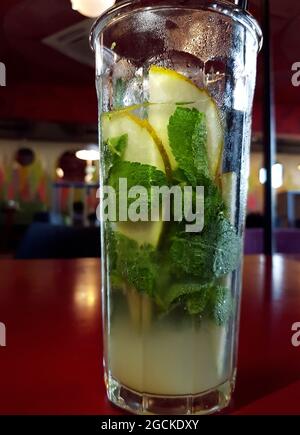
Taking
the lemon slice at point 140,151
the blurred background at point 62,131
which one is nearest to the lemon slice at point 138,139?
the lemon slice at point 140,151

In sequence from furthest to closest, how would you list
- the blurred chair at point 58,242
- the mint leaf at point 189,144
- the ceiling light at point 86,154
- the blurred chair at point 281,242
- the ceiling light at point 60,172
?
1. the ceiling light at point 60,172
2. the ceiling light at point 86,154
3. the blurred chair at point 281,242
4. the blurred chair at point 58,242
5. the mint leaf at point 189,144

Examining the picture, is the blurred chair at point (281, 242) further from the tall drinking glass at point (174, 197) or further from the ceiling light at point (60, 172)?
the ceiling light at point (60, 172)

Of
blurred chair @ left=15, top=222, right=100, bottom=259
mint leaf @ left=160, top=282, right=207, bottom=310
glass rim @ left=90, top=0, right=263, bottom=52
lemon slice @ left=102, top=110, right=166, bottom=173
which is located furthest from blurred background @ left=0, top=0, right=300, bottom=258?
mint leaf @ left=160, top=282, right=207, bottom=310

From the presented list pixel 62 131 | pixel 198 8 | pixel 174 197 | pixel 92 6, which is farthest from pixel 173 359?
pixel 62 131

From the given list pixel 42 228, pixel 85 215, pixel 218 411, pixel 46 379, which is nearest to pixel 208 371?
pixel 218 411

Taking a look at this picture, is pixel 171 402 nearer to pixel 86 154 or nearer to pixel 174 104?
pixel 174 104
